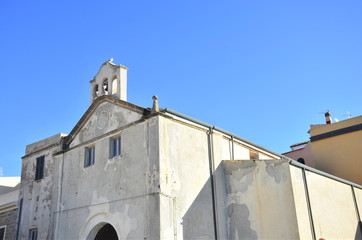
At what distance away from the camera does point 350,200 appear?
17859 mm

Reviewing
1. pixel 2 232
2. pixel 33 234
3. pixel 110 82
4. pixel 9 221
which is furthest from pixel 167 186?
pixel 2 232

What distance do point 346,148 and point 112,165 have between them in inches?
547

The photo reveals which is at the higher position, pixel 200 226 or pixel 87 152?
pixel 87 152

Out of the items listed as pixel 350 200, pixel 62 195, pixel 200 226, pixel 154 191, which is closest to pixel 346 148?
pixel 350 200

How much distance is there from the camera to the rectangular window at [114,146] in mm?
15547

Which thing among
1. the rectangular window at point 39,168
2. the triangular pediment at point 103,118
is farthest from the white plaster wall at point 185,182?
the rectangular window at point 39,168

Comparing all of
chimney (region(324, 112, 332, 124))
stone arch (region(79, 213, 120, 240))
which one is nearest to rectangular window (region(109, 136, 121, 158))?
stone arch (region(79, 213, 120, 240))

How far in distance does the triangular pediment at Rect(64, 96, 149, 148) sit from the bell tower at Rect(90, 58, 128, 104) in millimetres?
440

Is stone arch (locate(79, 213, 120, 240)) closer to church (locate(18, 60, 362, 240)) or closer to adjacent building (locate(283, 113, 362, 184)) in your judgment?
church (locate(18, 60, 362, 240))

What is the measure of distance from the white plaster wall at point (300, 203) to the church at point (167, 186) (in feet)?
0.13

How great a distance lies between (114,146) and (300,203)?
711 cm

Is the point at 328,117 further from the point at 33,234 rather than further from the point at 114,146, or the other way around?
the point at 33,234

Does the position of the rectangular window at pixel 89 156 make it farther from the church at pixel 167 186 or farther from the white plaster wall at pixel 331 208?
the white plaster wall at pixel 331 208

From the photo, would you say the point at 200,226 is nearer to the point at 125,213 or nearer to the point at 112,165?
the point at 125,213
